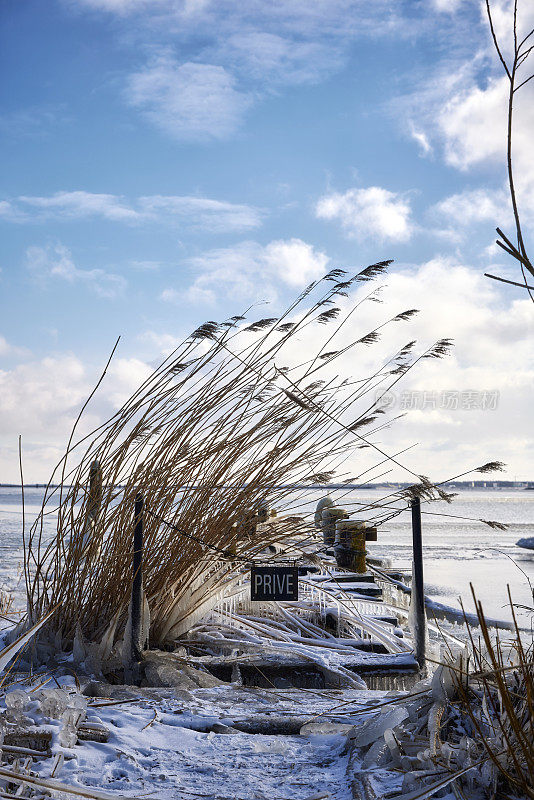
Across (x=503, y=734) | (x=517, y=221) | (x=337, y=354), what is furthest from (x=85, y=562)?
(x=517, y=221)

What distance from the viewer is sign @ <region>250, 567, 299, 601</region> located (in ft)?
10.2

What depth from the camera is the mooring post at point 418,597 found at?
3.07 metres

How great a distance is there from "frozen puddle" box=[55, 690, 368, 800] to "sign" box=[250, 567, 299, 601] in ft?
3.31

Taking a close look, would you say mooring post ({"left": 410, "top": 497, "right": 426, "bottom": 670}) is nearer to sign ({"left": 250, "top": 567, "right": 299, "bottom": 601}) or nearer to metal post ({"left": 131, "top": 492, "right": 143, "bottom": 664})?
sign ({"left": 250, "top": 567, "right": 299, "bottom": 601})

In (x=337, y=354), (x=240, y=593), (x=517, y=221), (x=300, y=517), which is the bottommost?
(x=240, y=593)

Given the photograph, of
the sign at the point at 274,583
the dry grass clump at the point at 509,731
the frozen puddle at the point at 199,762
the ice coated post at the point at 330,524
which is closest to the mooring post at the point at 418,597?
the ice coated post at the point at 330,524

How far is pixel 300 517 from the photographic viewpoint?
3.26 m

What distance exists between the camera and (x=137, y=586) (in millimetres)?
2791

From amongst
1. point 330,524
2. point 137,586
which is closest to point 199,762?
point 137,586

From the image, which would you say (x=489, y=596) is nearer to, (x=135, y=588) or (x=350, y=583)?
(x=350, y=583)

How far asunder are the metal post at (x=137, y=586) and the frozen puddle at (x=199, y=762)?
0.65 m

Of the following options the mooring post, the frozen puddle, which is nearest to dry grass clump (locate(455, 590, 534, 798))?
the frozen puddle

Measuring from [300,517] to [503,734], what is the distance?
77.6 inches

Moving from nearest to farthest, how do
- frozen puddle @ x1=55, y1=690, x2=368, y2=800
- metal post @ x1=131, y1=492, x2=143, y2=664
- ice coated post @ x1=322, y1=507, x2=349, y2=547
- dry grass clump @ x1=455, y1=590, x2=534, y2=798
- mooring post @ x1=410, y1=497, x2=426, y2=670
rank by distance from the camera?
dry grass clump @ x1=455, y1=590, x2=534, y2=798
frozen puddle @ x1=55, y1=690, x2=368, y2=800
metal post @ x1=131, y1=492, x2=143, y2=664
ice coated post @ x1=322, y1=507, x2=349, y2=547
mooring post @ x1=410, y1=497, x2=426, y2=670
